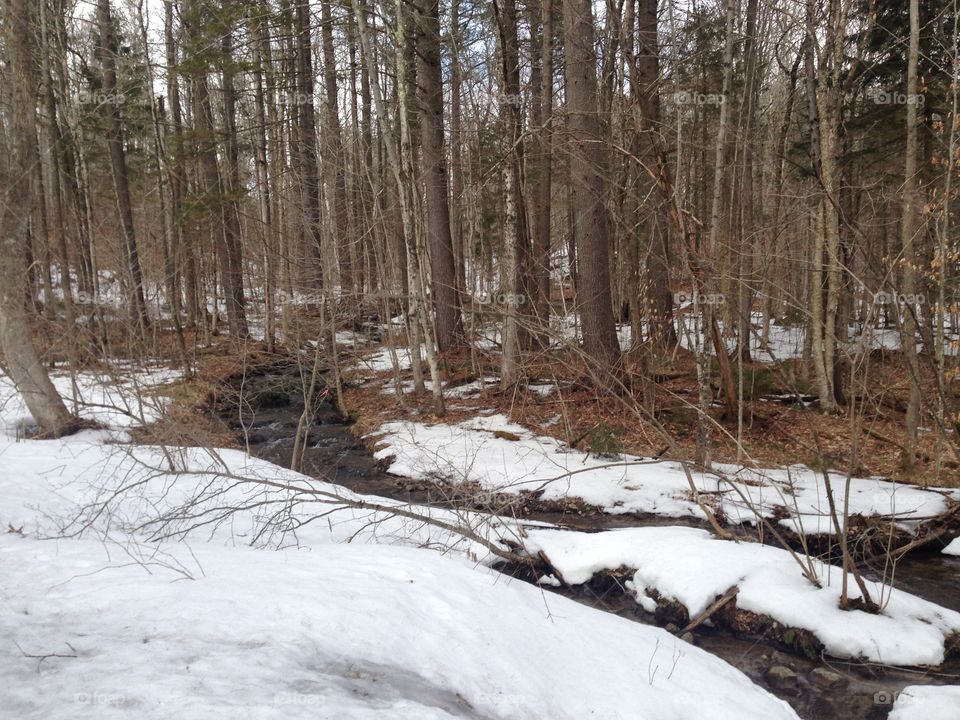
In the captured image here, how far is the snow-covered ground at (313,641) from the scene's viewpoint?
3.07 meters

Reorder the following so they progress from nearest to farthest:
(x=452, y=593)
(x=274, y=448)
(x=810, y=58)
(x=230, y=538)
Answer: (x=452, y=593)
(x=230, y=538)
(x=810, y=58)
(x=274, y=448)

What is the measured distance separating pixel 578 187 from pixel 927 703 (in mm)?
9026

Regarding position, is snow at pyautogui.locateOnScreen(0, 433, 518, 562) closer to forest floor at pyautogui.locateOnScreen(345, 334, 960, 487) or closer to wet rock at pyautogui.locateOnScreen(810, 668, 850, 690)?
forest floor at pyautogui.locateOnScreen(345, 334, 960, 487)

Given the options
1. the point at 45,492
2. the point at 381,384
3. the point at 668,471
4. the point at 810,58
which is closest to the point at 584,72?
the point at 810,58

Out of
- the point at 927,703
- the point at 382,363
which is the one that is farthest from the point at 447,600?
the point at 382,363

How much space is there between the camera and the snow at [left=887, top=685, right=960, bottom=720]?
4285 mm

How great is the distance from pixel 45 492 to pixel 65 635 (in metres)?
4.92

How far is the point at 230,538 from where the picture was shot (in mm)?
6258

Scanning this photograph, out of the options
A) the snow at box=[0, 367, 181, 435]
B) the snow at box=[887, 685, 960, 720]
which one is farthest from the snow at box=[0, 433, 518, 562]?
the snow at box=[887, 685, 960, 720]

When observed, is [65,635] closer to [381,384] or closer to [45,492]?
[45,492]

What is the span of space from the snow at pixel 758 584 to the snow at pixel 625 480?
0.68 meters

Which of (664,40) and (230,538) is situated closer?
(230,538)

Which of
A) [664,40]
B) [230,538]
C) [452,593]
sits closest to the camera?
[452,593]

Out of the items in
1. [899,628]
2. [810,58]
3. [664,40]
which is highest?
[664,40]
